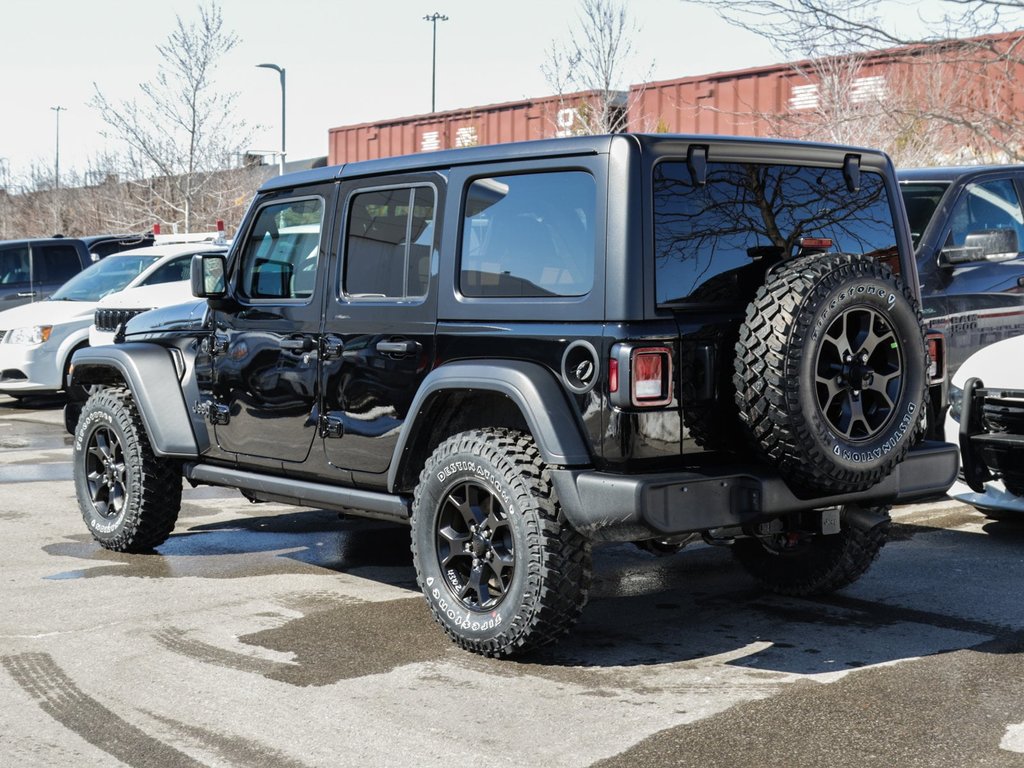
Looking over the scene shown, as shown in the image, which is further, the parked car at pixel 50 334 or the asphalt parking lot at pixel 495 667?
the parked car at pixel 50 334

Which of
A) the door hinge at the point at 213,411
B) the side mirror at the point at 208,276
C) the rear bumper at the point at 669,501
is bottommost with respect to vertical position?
the rear bumper at the point at 669,501

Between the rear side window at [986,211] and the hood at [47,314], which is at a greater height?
the rear side window at [986,211]

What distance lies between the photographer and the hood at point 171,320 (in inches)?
276

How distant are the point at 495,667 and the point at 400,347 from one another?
1.33m

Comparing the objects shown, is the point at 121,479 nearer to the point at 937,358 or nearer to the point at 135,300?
the point at 937,358

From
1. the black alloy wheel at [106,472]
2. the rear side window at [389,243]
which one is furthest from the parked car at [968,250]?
the black alloy wheel at [106,472]

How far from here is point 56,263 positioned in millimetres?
17891

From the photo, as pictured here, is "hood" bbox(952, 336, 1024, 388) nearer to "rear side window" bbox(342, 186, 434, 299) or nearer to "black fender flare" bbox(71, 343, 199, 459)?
"rear side window" bbox(342, 186, 434, 299)

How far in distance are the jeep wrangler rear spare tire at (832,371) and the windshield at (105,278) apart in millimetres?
11432

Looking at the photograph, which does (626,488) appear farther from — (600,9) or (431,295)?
(600,9)

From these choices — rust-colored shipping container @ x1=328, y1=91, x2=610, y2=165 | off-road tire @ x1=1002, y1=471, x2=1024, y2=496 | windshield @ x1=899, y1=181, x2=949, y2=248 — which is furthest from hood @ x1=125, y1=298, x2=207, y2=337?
rust-colored shipping container @ x1=328, y1=91, x2=610, y2=165

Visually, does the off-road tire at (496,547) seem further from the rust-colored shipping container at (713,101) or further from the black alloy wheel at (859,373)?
the rust-colored shipping container at (713,101)

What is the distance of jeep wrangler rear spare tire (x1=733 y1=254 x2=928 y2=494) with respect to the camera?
472 centimetres

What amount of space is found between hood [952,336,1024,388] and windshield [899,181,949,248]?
1.89 metres
